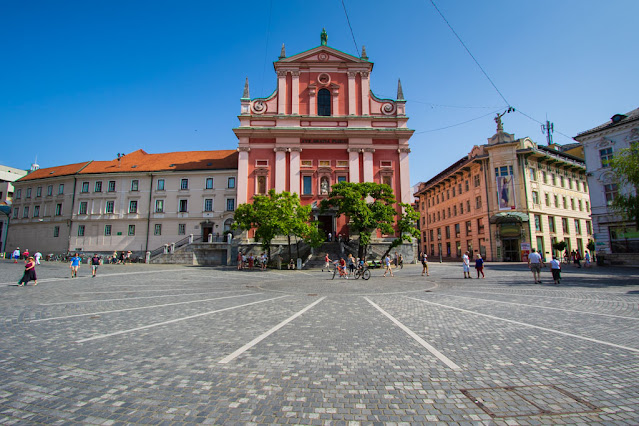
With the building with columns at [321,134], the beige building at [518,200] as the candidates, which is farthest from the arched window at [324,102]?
the beige building at [518,200]

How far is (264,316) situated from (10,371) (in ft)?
16.3

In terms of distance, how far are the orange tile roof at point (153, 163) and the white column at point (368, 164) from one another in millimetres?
19070

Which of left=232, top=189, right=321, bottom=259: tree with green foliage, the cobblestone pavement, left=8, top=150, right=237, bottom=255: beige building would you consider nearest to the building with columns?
left=232, top=189, right=321, bottom=259: tree with green foliage

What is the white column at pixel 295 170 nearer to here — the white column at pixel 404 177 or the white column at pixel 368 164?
the white column at pixel 368 164

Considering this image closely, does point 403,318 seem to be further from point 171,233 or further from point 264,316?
point 171,233

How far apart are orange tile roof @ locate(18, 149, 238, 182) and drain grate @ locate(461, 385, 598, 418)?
4381cm

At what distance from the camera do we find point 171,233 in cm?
4319

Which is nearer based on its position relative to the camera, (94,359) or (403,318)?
(94,359)

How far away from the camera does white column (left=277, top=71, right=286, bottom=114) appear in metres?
38.7

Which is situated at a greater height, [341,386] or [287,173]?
[287,173]

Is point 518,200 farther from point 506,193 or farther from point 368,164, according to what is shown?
point 368,164

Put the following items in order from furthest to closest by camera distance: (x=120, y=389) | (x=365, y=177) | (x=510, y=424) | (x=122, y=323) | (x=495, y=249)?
(x=495, y=249) → (x=365, y=177) → (x=122, y=323) → (x=120, y=389) → (x=510, y=424)

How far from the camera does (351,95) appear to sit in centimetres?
3906

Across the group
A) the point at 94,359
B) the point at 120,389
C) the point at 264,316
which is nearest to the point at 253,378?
the point at 120,389
